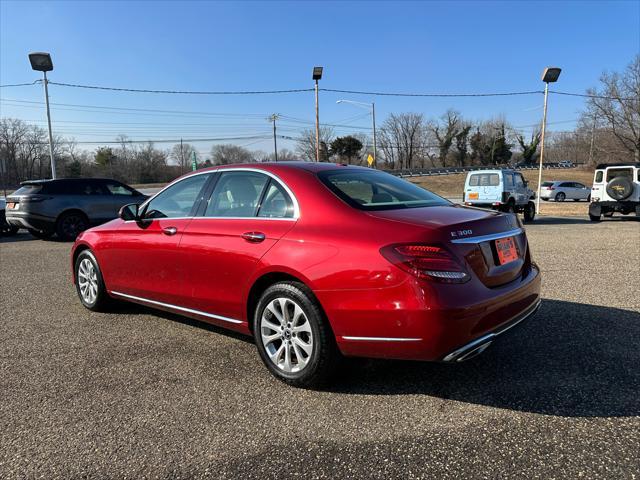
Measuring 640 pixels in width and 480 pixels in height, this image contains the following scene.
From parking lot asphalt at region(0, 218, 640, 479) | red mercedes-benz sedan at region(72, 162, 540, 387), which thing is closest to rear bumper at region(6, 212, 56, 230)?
parking lot asphalt at region(0, 218, 640, 479)

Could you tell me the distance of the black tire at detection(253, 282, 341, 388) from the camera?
3051mm

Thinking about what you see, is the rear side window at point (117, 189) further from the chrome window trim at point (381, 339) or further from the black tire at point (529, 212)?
the black tire at point (529, 212)

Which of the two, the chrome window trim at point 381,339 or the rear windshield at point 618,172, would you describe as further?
the rear windshield at point 618,172

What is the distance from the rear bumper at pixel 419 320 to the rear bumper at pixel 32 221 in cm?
1090

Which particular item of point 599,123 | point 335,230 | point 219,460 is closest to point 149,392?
point 219,460

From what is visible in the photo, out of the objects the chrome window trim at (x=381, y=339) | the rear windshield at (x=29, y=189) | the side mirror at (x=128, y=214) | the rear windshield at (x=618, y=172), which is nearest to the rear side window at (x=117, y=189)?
the rear windshield at (x=29, y=189)

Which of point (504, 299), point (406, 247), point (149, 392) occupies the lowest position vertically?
point (149, 392)

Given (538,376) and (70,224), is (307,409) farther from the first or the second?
(70,224)

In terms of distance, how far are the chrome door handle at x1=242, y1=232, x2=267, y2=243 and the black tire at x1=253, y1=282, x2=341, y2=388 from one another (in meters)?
0.36

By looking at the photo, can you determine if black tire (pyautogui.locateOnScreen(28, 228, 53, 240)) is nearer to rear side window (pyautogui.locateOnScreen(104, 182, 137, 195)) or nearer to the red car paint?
rear side window (pyautogui.locateOnScreen(104, 182, 137, 195))

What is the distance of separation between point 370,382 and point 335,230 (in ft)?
3.67

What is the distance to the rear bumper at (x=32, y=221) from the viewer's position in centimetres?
1150

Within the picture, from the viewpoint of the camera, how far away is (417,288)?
2.69 m

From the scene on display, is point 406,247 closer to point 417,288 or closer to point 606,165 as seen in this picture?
point 417,288
